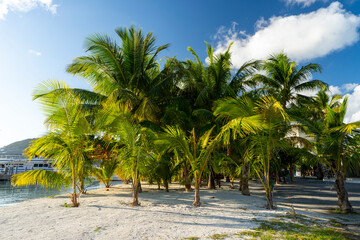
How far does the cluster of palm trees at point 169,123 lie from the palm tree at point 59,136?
28mm

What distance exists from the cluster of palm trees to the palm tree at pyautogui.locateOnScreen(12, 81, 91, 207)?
0.03 metres

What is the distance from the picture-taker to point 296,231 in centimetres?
418

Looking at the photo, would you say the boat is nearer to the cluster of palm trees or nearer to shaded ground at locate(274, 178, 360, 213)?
the cluster of palm trees

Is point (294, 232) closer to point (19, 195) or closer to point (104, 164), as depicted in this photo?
point (104, 164)

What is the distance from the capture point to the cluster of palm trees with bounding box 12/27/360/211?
6180 millimetres

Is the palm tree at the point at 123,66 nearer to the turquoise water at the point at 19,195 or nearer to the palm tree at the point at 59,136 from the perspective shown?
the palm tree at the point at 59,136

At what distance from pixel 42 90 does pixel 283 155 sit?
62.5 feet

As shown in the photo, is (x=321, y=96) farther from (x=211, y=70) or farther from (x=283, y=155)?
(x=211, y=70)

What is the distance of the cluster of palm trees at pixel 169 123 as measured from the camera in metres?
6.18

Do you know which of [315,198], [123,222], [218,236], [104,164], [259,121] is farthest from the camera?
[104,164]

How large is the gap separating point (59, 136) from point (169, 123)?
545 cm

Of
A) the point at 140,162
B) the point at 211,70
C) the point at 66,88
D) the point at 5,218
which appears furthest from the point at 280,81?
the point at 5,218

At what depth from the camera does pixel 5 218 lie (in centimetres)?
470

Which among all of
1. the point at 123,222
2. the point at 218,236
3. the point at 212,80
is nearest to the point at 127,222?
the point at 123,222
